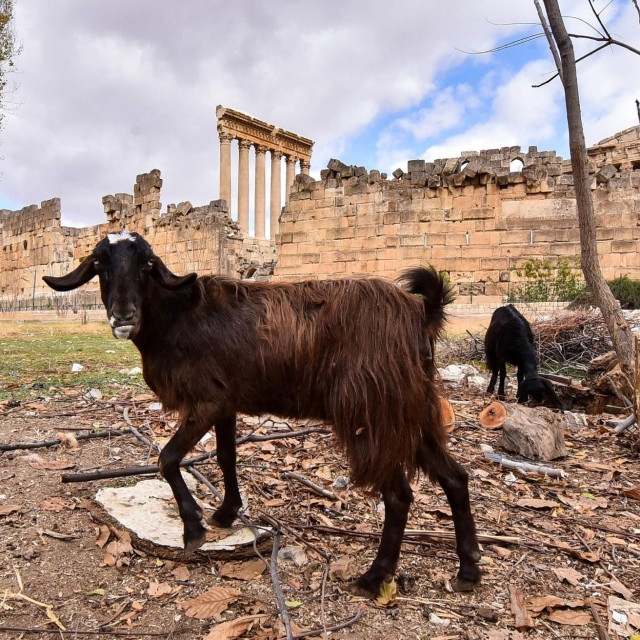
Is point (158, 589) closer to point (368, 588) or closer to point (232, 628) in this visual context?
point (232, 628)

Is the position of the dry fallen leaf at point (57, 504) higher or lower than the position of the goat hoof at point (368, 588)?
higher

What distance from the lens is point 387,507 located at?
2490 millimetres

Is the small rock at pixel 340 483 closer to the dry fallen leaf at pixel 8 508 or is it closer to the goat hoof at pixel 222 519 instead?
the goat hoof at pixel 222 519

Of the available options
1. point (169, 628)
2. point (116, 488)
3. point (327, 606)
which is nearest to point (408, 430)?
point (327, 606)

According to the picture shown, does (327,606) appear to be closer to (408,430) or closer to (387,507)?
(387,507)

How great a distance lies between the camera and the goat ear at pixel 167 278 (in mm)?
2441

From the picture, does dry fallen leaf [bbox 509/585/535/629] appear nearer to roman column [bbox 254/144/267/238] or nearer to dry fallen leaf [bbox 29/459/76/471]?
dry fallen leaf [bbox 29/459/76/471]

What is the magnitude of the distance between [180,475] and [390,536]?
3.44ft

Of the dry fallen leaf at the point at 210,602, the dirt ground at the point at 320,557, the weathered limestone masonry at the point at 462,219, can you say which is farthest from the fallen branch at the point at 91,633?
the weathered limestone masonry at the point at 462,219

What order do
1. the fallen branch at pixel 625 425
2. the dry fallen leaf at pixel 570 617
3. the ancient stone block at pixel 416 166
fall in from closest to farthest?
the dry fallen leaf at pixel 570 617 → the fallen branch at pixel 625 425 → the ancient stone block at pixel 416 166

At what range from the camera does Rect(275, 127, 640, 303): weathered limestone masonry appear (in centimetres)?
1539

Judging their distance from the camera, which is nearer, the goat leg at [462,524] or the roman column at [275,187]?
the goat leg at [462,524]

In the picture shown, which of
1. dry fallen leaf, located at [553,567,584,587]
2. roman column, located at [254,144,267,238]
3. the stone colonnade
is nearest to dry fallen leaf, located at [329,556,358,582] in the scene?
dry fallen leaf, located at [553,567,584,587]

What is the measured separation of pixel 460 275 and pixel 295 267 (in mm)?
5714
